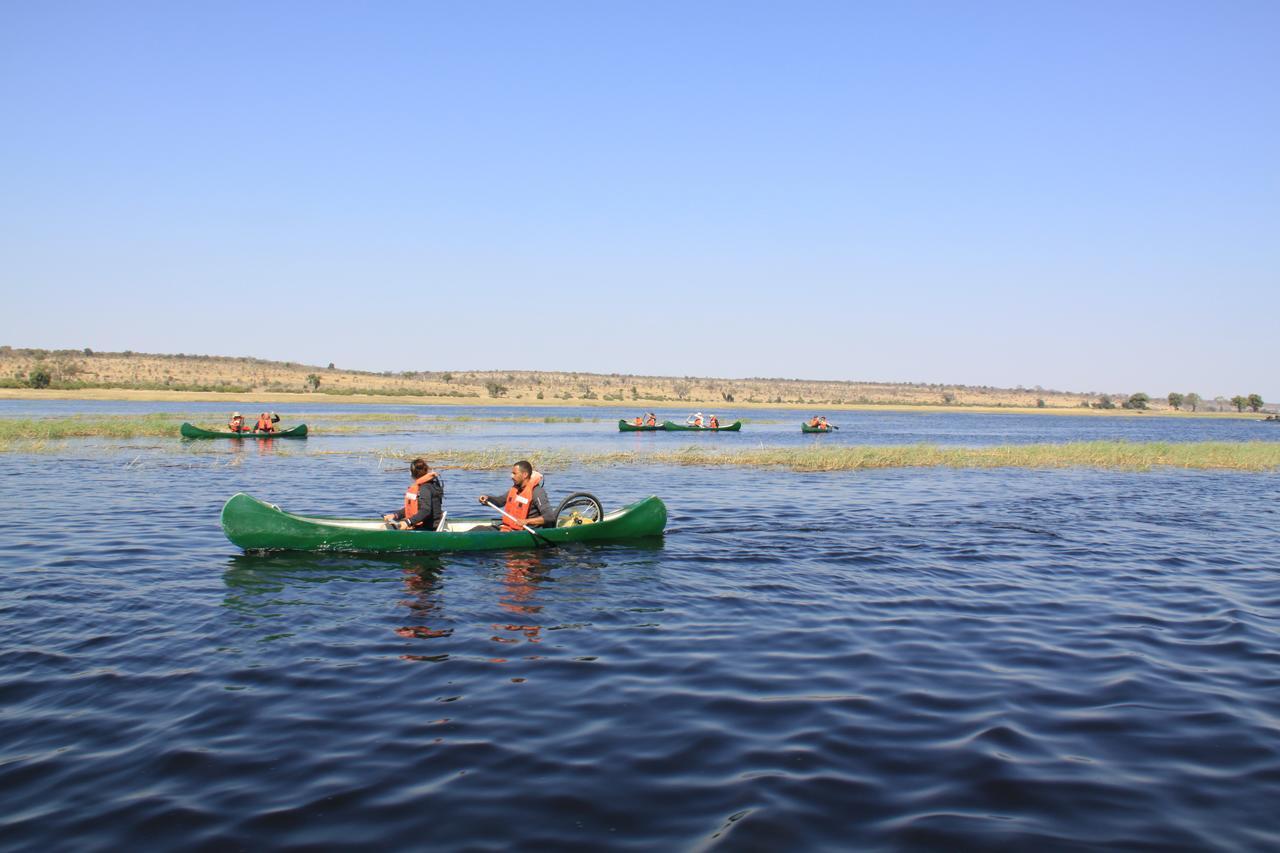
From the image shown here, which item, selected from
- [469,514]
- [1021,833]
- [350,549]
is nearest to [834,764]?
[1021,833]

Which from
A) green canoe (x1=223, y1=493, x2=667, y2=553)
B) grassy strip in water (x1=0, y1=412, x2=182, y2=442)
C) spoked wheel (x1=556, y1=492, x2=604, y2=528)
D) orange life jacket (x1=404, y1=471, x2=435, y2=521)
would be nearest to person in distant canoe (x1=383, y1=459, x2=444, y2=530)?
orange life jacket (x1=404, y1=471, x2=435, y2=521)

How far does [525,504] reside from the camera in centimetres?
1542

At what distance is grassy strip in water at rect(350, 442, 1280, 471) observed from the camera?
3359 centimetres

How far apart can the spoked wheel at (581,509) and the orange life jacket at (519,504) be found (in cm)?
73

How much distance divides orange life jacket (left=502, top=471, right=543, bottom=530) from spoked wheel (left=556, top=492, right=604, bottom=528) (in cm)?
73

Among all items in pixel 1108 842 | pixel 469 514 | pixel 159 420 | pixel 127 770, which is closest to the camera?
pixel 1108 842

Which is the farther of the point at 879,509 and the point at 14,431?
the point at 14,431

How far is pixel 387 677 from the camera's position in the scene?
8.67 meters

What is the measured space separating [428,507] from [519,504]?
1.56m

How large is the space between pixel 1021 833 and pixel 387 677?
19.1 feet

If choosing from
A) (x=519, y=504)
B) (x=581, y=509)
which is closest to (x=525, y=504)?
(x=519, y=504)

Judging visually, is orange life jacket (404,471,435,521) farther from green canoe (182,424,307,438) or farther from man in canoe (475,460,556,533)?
green canoe (182,424,307,438)

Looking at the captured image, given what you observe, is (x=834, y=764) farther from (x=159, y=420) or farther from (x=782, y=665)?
(x=159, y=420)

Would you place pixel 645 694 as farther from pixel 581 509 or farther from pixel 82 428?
pixel 82 428
